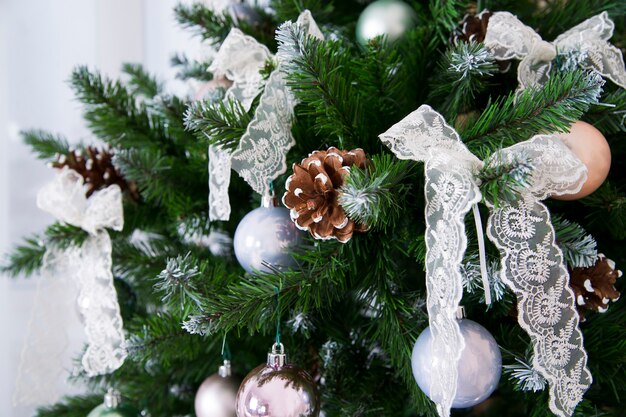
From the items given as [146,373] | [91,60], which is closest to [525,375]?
[146,373]

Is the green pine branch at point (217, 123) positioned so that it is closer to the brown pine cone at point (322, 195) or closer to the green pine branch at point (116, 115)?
the brown pine cone at point (322, 195)

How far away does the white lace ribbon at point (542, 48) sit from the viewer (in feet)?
1.63

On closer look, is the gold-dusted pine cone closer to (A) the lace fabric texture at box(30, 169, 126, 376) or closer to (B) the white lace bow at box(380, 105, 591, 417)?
(B) the white lace bow at box(380, 105, 591, 417)

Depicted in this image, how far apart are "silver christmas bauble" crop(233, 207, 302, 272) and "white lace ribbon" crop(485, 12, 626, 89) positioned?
252 millimetres

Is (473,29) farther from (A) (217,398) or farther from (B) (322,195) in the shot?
(A) (217,398)

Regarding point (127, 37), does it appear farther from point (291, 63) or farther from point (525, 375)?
point (525, 375)

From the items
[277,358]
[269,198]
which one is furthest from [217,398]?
[269,198]

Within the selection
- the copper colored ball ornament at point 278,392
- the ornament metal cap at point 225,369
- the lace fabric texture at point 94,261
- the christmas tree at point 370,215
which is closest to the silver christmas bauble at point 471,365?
the christmas tree at point 370,215

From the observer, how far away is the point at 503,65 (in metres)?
0.54

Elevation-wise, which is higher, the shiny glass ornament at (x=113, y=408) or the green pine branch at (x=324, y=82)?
the green pine branch at (x=324, y=82)

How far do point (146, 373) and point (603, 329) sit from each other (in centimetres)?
52

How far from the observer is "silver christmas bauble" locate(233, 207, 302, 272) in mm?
503

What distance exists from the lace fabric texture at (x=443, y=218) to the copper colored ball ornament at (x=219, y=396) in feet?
0.78

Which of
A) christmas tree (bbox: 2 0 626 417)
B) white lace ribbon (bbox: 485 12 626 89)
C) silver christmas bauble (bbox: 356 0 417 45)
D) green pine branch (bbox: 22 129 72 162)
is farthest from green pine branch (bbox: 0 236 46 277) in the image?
white lace ribbon (bbox: 485 12 626 89)
